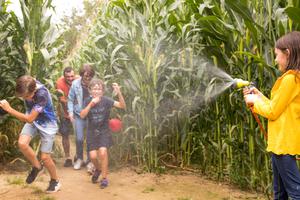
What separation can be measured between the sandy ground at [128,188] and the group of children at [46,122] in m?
0.17

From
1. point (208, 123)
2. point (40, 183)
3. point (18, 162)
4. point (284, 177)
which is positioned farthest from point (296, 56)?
point (18, 162)

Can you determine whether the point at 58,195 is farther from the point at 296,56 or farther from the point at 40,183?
the point at 296,56

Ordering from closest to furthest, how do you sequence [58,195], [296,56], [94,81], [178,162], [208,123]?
[296,56] < [58,195] < [94,81] < [208,123] < [178,162]

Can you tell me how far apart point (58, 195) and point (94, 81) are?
4.51 feet

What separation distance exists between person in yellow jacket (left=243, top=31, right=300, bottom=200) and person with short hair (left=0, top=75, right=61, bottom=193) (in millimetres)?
2444

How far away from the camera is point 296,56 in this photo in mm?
2689

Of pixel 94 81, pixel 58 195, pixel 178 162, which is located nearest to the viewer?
pixel 58 195

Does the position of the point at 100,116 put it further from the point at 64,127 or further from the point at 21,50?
the point at 64,127

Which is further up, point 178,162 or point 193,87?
point 193,87

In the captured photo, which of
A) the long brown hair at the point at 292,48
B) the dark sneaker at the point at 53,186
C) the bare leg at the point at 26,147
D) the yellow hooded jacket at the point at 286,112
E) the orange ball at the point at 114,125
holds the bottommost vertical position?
the dark sneaker at the point at 53,186

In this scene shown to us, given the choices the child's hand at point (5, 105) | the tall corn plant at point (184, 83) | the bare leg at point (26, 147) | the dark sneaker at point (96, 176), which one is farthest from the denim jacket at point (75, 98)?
the child's hand at point (5, 105)

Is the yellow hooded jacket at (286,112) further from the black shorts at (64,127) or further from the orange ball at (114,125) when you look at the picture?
the black shorts at (64,127)

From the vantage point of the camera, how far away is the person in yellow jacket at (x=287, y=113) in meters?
2.66

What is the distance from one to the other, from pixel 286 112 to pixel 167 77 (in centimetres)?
262
